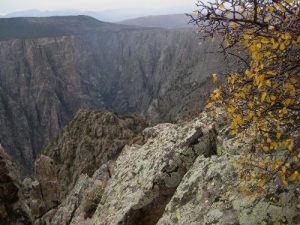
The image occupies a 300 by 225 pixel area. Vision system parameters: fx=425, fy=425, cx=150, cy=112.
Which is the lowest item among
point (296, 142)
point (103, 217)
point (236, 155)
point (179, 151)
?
point (103, 217)

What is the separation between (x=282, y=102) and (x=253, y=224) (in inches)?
110

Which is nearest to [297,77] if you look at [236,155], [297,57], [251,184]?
[297,57]

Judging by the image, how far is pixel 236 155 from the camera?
11.3m

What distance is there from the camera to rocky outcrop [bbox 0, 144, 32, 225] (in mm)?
26438

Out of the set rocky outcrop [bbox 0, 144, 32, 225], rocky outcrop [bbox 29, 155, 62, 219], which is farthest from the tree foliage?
rocky outcrop [bbox 29, 155, 62, 219]

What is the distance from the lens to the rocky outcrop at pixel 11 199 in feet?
86.7

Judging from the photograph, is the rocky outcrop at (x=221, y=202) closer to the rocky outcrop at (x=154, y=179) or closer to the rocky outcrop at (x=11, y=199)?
the rocky outcrop at (x=154, y=179)

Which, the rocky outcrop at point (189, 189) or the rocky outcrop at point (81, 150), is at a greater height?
the rocky outcrop at point (189, 189)

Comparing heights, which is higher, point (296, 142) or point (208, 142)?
point (296, 142)

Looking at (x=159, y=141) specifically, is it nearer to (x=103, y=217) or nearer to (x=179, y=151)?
(x=179, y=151)

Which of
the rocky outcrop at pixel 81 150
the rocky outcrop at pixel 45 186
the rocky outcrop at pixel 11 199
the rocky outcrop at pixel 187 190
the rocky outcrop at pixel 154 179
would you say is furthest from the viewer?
the rocky outcrop at pixel 81 150

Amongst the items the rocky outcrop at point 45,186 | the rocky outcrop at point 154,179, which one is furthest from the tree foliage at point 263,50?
the rocky outcrop at point 45,186

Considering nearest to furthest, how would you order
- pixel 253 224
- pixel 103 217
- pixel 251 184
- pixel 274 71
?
pixel 274 71 → pixel 253 224 → pixel 251 184 → pixel 103 217

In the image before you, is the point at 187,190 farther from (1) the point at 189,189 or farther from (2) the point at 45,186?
(2) the point at 45,186
